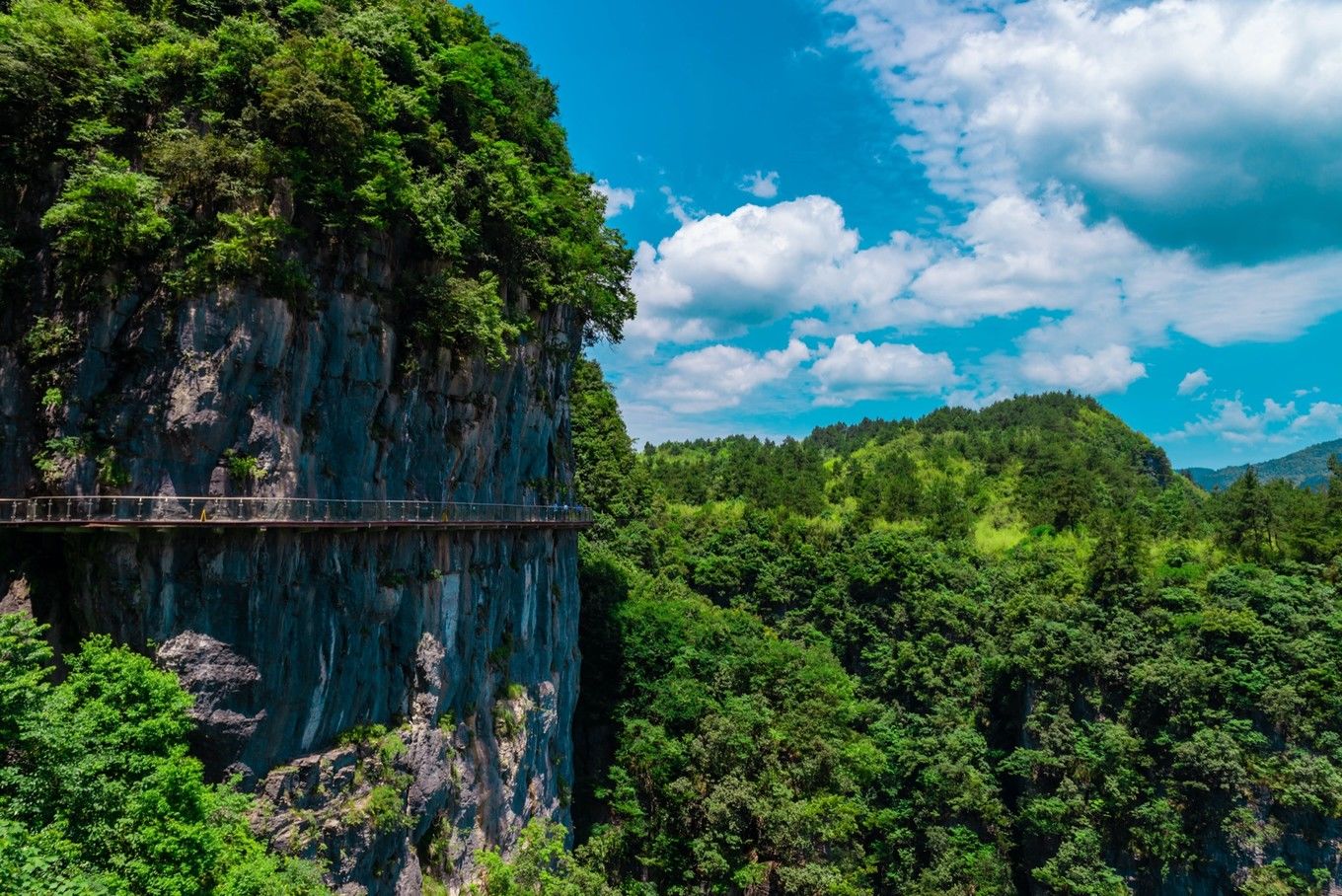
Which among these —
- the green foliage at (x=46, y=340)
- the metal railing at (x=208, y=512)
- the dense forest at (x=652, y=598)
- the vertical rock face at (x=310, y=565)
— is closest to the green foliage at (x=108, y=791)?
the dense forest at (x=652, y=598)

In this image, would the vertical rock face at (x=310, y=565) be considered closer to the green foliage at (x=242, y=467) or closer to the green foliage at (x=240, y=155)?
the green foliage at (x=242, y=467)

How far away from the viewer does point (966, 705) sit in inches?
1908

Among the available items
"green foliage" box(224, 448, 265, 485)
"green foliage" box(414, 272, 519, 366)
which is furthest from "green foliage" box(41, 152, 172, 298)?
"green foliage" box(414, 272, 519, 366)

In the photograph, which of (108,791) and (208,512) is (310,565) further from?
(108,791)

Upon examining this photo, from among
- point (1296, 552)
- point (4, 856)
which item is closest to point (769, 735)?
point (4, 856)

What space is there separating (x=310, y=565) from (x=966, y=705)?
43931mm

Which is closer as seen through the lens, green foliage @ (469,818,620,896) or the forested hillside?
green foliage @ (469,818,620,896)

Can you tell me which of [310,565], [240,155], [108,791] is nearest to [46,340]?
[240,155]

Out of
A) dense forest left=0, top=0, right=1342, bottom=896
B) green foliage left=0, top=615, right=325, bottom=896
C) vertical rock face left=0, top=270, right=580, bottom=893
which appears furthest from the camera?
vertical rock face left=0, top=270, right=580, bottom=893

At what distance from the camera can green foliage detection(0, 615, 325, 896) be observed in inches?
451

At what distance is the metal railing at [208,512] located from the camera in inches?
579

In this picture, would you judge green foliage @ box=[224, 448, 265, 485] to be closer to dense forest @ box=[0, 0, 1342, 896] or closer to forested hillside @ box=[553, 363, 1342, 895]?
dense forest @ box=[0, 0, 1342, 896]

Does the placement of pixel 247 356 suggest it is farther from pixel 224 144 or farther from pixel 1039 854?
pixel 1039 854

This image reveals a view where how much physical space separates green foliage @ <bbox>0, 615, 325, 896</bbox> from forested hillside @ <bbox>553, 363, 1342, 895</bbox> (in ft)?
62.0
